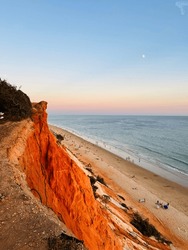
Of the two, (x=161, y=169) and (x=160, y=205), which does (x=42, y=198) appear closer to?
(x=160, y=205)

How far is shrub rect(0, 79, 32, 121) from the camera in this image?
13.1 metres

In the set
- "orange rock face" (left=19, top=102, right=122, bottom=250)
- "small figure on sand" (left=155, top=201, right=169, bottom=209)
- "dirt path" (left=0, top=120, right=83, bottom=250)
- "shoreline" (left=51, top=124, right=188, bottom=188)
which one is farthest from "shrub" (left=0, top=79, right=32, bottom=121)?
"shoreline" (left=51, top=124, right=188, bottom=188)

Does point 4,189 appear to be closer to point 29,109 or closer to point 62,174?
point 62,174

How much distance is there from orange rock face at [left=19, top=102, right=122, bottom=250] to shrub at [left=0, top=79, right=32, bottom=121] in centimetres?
81

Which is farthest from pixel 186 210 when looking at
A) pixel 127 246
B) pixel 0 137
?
pixel 0 137

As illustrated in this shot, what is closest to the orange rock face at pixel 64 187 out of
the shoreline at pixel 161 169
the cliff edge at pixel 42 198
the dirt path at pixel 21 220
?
the cliff edge at pixel 42 198

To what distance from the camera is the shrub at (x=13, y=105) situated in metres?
13.1

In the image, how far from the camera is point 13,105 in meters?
13.3

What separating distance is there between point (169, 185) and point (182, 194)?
362cm

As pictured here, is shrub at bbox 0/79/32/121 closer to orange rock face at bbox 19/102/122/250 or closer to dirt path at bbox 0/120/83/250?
orange rock face at bbox 19/102/122/250

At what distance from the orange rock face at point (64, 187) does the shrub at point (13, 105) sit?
0.81 metres

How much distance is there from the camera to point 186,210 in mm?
29875

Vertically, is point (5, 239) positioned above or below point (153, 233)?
above

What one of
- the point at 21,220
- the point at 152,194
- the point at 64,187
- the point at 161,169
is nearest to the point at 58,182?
the point at 64,187
